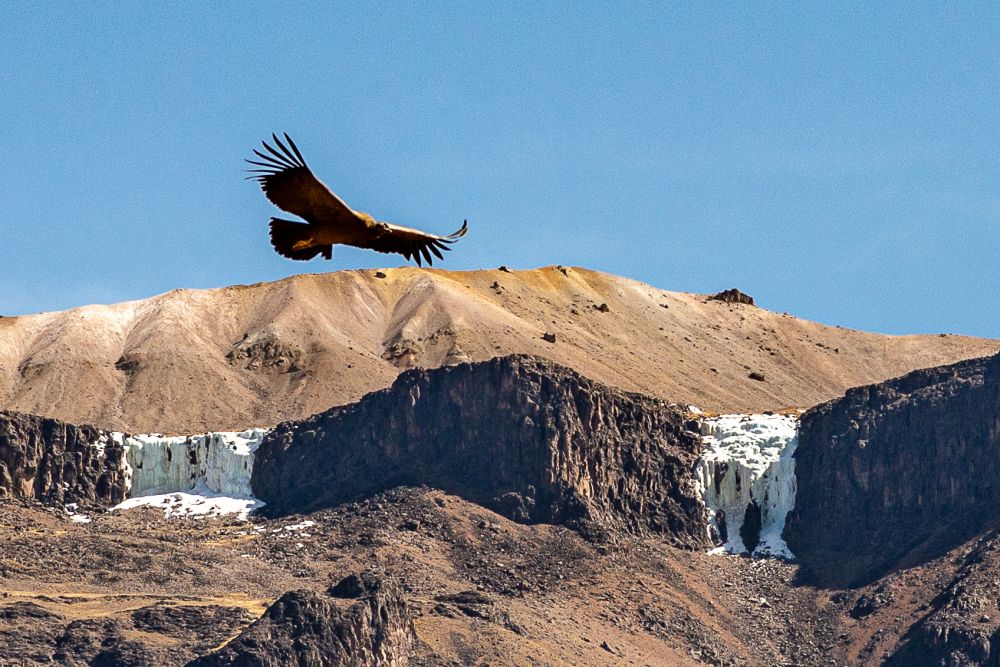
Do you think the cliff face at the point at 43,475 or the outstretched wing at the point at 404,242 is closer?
the outstretched wing at the point at 404,242

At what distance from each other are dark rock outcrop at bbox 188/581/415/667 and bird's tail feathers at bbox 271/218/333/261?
99.6 metres

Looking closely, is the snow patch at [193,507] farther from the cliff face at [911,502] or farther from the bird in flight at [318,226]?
the bird in flight at [318,226]

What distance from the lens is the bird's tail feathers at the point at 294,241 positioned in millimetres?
47781

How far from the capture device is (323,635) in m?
149

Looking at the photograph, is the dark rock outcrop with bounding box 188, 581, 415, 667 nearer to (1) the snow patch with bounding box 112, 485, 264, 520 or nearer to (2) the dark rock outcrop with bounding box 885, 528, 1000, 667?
(2) the dark rock outcrop with bounding box 885, 528, 1000, 667

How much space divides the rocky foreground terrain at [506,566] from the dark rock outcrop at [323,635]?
0.14 meters

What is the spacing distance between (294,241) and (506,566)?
129 m

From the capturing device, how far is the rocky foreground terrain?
495ft

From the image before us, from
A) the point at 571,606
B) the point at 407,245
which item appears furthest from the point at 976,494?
the point at 407,245

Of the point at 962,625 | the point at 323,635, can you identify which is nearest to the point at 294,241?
the point at 323,635

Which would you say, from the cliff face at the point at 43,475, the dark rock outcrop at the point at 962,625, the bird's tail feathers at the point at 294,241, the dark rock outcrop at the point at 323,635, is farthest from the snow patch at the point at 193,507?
the bird's tail feathers at the point at 294,241

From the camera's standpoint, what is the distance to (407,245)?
48.2m

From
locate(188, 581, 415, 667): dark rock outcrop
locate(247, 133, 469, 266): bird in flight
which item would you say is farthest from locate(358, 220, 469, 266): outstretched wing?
locate(188, 581, 415, 667): dark rock outcrop

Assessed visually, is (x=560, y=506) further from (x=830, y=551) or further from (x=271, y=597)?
(x=271, y=597)
